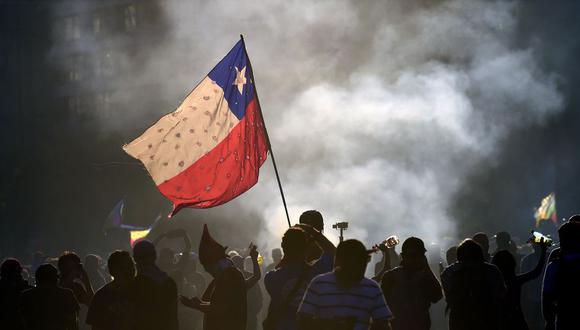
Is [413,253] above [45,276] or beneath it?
above

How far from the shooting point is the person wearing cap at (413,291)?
567cm

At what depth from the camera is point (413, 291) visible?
5.68 metres

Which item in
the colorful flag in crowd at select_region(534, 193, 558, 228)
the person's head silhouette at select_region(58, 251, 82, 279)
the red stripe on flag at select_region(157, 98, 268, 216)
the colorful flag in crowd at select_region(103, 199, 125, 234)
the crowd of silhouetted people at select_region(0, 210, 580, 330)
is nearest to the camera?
the crowd of silhouetted people at select_region(0, 210, 580, 330)

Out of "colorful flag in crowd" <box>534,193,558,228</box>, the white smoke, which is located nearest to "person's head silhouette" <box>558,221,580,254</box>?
"colorful flag in crowd" <box>534,193,558,228</box>

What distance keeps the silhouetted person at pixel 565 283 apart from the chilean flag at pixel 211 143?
2605 mm

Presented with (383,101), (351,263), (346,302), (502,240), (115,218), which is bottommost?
(346,302)

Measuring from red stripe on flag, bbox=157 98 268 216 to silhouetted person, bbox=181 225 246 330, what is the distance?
139 cm

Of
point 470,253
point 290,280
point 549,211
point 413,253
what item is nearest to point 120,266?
point 290,280

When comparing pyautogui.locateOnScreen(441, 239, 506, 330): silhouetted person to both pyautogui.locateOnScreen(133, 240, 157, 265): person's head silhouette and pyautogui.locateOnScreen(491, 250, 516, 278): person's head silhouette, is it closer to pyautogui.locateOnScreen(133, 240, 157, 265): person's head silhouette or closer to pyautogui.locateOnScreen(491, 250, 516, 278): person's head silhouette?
pyautogui.locateOnScreen(491, 250, 516, 278): person's head silhouette

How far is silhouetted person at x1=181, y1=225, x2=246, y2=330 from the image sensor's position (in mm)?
5539

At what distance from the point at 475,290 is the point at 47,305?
2822 mm

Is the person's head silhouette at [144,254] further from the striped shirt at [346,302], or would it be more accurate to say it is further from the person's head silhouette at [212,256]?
the striped shirt at [346,302]

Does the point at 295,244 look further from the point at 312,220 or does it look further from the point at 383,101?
the point at 383,101

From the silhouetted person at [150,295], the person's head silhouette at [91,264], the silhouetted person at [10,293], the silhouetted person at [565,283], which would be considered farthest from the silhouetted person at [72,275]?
the silhouetted person at [565,283]
